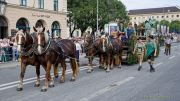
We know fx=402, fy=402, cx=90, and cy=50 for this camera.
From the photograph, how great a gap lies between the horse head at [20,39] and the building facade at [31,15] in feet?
70.0

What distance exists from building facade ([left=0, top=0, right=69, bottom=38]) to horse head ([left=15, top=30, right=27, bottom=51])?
2133 centimetres

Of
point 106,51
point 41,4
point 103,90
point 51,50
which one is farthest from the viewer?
point 41,4

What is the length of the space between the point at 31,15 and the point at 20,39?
31.1m

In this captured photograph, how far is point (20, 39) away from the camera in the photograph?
38.4 feet

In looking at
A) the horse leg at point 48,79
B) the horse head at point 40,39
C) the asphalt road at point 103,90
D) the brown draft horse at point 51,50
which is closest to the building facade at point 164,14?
the brown draft horse at point 51,50

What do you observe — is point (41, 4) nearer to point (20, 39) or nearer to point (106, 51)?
point (106, 51)

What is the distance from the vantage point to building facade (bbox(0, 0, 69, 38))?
38406 mm

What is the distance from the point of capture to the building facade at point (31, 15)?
38406 mm

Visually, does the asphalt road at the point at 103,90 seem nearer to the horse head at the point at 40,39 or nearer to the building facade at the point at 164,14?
the horse head at the point at 40,39

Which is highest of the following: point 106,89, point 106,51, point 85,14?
point 85,14

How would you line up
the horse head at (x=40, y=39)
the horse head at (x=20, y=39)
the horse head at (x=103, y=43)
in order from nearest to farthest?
the horse head at (x=20, y=39) → the horse head at (x=40, y=39) → the horse head at (x=103, y=43)

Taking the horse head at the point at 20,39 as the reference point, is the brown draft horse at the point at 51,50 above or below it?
below

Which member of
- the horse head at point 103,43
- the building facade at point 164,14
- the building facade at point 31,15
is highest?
the building facade at point 164,14

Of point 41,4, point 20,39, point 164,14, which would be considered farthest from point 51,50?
point 164,14
